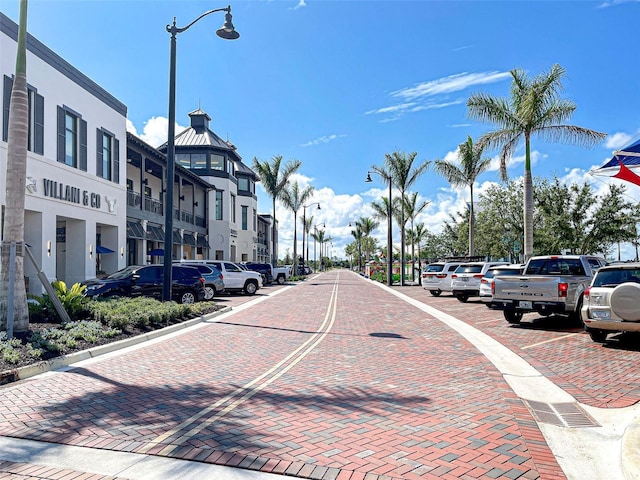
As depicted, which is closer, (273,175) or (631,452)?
(631,452)

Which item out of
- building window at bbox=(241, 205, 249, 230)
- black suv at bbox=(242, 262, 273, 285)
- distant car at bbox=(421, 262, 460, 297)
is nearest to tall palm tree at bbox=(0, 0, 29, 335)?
distant car at bbox=(421, 262, 460, 297)

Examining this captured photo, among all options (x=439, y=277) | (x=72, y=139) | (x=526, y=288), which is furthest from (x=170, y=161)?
(x=439, y=277)

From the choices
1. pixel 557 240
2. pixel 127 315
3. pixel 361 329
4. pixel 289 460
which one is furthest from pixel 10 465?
pixel 557 240

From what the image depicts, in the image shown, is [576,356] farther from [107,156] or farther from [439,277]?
[107,156]

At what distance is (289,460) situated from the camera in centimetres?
453

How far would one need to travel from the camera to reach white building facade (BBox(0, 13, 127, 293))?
18953 mm

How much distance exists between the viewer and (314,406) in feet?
20.4

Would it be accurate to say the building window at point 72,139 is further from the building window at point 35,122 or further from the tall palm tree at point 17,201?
the tall palm tree at point 17,201

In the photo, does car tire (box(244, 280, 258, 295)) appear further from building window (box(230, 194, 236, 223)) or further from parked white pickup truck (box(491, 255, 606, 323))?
building window (box(230, 194, 236, 223))

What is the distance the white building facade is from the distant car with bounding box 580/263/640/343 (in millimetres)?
17427

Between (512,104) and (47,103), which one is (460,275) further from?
(47,103)

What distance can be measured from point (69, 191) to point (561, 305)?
19.2 metres

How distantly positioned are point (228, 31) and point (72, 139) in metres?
11.0

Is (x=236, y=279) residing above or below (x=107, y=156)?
below
